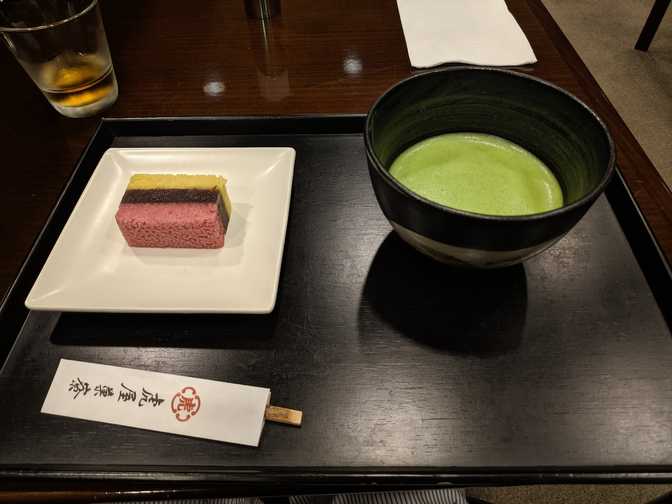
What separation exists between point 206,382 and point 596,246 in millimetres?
546

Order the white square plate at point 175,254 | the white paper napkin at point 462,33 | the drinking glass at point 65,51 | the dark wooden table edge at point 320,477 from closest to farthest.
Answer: the dark wooden table edge at point 320,477
the white square plate at point 175,254
the drinking glass at point 65,51
the white paper napkin at point 462,33

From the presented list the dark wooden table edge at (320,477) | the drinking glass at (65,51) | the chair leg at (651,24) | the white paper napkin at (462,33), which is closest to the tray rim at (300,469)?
the dark wooden table edge at (320,477)

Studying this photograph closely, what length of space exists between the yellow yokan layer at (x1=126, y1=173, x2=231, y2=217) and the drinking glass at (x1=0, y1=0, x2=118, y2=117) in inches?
13.5

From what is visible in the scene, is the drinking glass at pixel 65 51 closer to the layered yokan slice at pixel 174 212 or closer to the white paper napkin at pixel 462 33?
the layered yokan slice at pixel 174 212

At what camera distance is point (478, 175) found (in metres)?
0.67

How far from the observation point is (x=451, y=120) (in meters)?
0.70

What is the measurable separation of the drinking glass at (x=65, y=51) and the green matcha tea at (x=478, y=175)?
0.64 meters

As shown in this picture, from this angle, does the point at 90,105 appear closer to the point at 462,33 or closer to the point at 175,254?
the point at 175,254

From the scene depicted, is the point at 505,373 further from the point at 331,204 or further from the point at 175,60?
the point at 175,60

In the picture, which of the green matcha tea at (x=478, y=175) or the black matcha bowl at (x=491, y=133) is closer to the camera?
the black matcha bowl at (x=491, y=133)

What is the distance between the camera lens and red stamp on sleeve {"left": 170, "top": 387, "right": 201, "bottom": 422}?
1.79 ft

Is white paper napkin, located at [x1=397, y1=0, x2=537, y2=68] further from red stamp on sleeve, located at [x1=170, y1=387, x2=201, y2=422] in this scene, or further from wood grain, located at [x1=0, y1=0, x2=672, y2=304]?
red stamp on sleeve, located at [x1=170, y1=387, x2=201, y2=422]

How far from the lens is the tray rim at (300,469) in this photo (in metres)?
0.50

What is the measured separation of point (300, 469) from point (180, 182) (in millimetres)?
429
